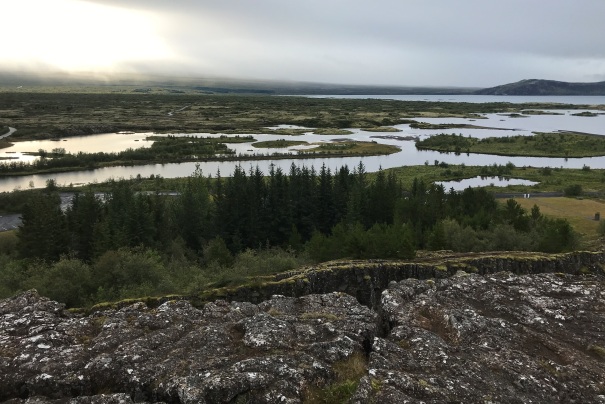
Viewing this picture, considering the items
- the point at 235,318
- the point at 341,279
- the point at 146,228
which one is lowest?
the point at 146,228

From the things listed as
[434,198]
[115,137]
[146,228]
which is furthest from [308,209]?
[115,137]

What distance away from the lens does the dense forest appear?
2830 cm

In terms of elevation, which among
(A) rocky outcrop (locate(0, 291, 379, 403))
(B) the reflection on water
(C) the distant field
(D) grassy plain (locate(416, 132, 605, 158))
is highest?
(A) rocky outcrop (locate(0, 291, 379, 403))

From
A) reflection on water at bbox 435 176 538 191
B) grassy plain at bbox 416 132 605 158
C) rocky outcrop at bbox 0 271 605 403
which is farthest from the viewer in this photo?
grassy plain at bbox 416 132 605 158

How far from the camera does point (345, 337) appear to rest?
12.6 m

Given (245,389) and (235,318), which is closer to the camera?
(245,389)

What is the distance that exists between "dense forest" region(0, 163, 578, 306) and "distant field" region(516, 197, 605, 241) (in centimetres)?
768

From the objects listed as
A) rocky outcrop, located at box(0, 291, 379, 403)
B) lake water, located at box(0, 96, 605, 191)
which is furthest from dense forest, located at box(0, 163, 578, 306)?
lake water, located at box(0, 96, 605, 191)

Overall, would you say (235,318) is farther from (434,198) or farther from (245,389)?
(434,198)

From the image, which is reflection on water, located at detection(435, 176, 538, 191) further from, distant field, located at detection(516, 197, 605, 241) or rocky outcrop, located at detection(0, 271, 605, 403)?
rocky outcrop, located at detection(0, 271, 605, 403)

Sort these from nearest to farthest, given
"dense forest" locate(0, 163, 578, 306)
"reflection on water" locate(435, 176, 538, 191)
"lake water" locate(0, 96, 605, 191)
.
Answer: "dense forest" locate(0, 163, 578, 306), "reflection on water" locate(435, 176, 538, 191), "lake water" locate(0, 96, 605, 191)

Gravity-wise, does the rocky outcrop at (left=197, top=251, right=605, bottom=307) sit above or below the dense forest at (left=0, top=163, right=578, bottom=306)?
above

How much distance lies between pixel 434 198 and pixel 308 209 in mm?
17137

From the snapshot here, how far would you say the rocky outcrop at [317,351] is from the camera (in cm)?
1026
